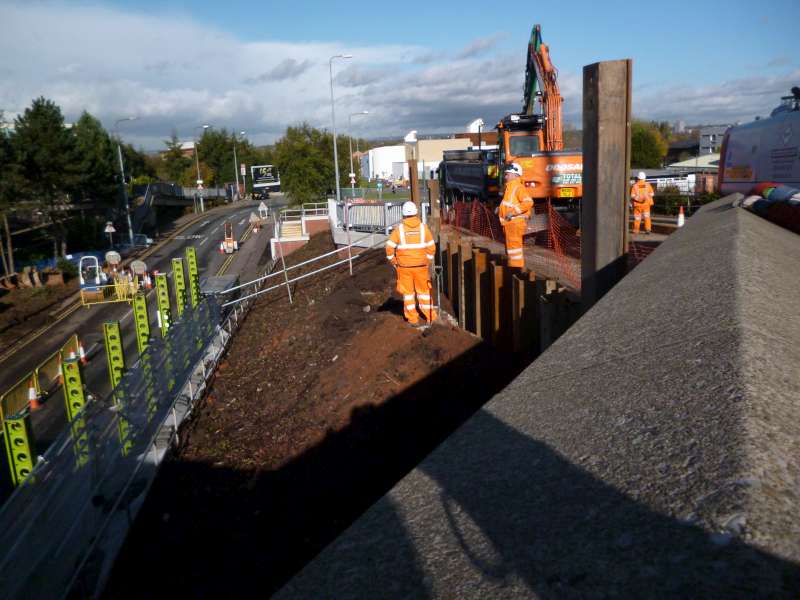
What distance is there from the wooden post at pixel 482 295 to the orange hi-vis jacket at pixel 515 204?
1.48 meters

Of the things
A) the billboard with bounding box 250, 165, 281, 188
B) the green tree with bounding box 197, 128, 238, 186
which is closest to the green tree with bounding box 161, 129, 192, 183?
the green tree with bounding box 197, 128, 238, 186

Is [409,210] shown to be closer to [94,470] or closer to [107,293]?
[94,470]

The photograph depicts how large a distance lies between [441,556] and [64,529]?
5.91m

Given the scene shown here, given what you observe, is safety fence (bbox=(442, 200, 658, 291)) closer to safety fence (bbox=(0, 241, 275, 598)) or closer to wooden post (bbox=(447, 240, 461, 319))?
wooden post (bbox=(447, 240, 461, 319))

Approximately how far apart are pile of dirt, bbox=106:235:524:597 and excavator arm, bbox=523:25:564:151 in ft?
32.3

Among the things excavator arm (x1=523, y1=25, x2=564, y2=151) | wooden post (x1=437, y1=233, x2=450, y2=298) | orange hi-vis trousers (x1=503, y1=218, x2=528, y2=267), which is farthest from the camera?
excavator arm (x1=523, y1=25, x2=564, y2=151)

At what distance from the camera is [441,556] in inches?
78.3

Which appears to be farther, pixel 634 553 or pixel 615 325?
pixel 615 325

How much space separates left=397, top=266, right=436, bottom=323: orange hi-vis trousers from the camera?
30.1ft

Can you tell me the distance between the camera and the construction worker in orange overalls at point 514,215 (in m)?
10.3

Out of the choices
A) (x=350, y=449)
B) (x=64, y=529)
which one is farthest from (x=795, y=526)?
(x=64, y=529)

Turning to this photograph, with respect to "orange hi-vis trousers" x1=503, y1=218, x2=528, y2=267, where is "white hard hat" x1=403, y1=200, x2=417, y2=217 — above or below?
above

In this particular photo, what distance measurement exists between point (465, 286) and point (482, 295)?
79 centimetres

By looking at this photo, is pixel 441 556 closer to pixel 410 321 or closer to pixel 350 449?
pixel 350 449
